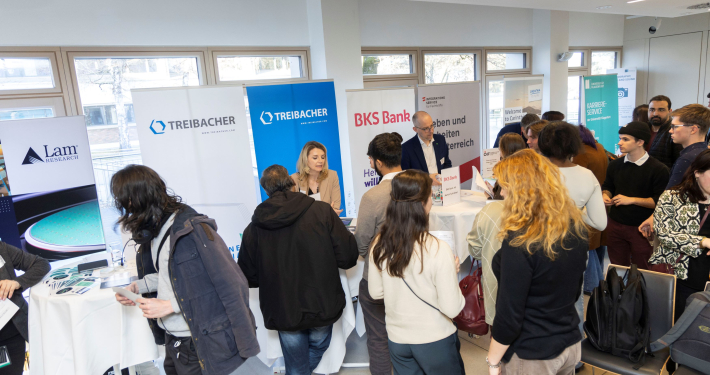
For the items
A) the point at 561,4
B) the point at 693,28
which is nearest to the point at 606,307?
the point at 561,4

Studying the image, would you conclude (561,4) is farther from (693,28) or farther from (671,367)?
(693,28)

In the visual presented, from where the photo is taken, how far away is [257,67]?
531 cm

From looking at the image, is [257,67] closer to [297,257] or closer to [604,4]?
[297,257]

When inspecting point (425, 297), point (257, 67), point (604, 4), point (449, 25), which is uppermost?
point (449, 25)

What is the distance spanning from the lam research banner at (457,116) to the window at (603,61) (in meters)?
4.76

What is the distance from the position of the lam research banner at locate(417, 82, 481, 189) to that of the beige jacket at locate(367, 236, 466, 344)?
351 centimetres

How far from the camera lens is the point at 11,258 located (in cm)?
231

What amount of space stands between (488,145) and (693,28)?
466 centimetres

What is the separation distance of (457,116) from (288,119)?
2268 millimetres

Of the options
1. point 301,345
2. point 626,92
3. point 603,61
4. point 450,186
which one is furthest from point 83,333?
point 626,92

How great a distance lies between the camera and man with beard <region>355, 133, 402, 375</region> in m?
2.21

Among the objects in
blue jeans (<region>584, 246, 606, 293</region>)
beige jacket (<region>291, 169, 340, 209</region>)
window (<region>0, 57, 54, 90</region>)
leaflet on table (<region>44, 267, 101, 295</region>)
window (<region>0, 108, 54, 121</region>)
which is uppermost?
window (<region>0, 57, 54, 90</region>)

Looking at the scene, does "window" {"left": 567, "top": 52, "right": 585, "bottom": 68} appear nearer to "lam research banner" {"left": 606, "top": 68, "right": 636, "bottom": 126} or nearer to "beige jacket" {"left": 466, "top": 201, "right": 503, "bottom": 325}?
"lam research banner" {"left": 606, "top": 68, "right": 636, "bottom": 126}

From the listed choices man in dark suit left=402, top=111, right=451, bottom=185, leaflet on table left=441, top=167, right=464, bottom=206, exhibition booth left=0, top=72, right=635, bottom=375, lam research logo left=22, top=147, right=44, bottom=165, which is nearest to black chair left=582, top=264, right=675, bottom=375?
exhibition booth left=0, top=72, right=635, bottom=375
